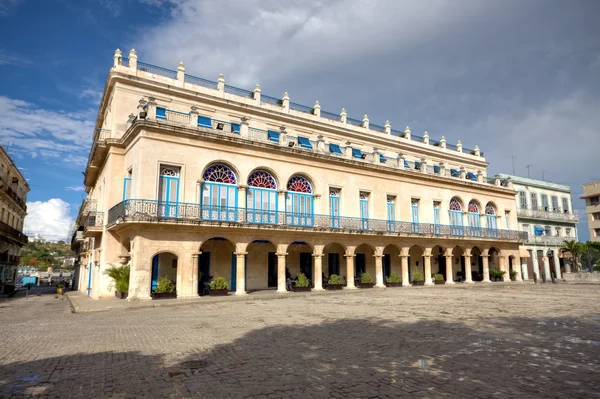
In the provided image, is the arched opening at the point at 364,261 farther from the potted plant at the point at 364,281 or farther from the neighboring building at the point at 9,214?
the neighboring building at the point at 9,214

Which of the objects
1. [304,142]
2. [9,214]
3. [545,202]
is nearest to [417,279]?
[304,142]

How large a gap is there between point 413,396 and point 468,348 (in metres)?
3.10

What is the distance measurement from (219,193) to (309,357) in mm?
15044

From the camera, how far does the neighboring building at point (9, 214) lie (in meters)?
33.7

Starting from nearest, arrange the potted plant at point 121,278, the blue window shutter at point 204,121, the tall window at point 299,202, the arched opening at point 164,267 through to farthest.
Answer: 1. the potted plant at point 121,278
2. the arched opening at point 164,267
3. the blue window shutter at point 204,121
4. the tall window at point 299,202

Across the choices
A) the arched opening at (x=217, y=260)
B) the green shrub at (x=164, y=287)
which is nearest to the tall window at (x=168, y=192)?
the green shrub at (x=164, y=287)

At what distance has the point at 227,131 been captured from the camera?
842 inches

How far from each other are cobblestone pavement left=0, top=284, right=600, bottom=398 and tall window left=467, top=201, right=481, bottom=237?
68.4ft

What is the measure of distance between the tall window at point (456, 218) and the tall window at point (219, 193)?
17.8 m

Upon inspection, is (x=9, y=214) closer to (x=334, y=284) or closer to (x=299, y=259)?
(x=299, y=259)

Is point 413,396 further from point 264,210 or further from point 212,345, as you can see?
point 264,210

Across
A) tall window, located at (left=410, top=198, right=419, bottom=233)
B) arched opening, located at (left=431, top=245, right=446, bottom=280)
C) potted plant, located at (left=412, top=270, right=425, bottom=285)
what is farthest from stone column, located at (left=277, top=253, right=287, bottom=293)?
arched opening, located at (left=431, top=245, right=446, bottom=280)

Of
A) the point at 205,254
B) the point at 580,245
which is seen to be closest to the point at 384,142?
the point at 205,254

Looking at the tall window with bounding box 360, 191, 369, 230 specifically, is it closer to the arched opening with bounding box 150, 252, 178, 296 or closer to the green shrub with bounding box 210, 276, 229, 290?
the green shrub with bounding box 210, 276, 229, 290
